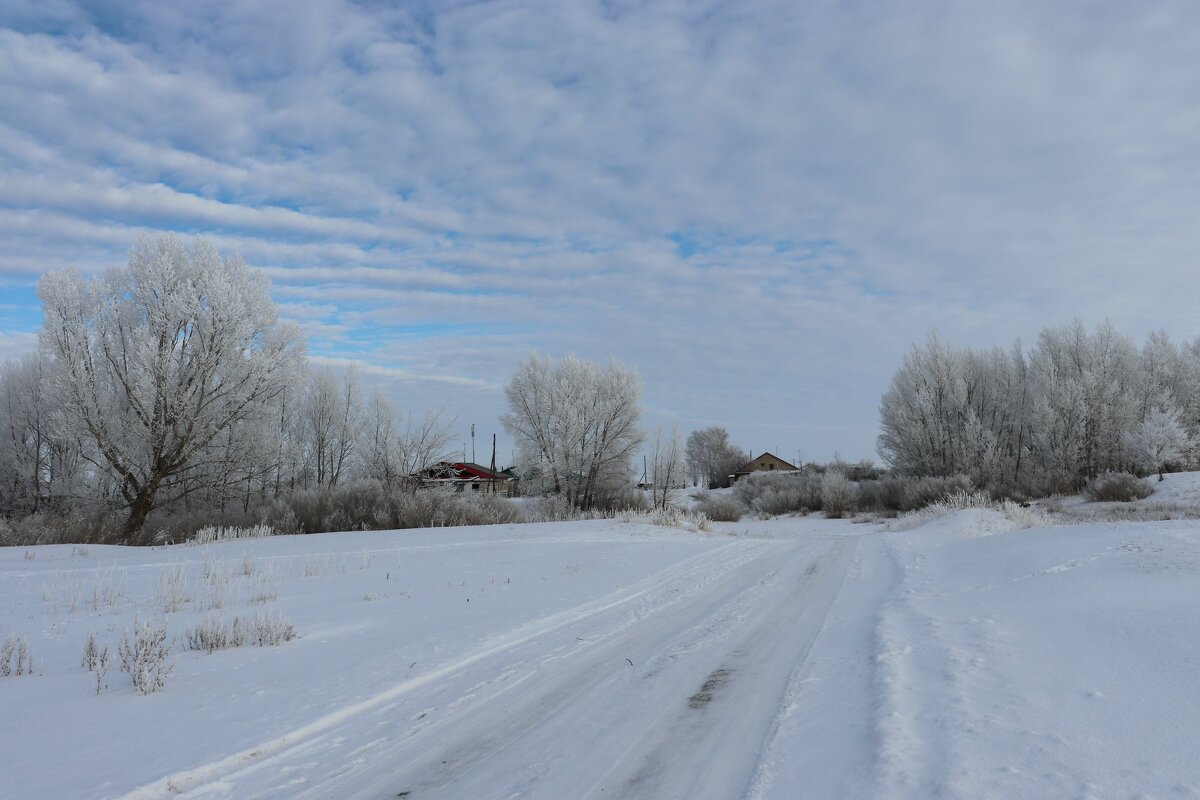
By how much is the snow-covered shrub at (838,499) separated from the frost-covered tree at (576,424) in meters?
11.1

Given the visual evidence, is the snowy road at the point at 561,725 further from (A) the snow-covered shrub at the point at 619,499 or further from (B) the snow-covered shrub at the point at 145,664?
(A) the snow-covered shrub at the point at 619,499

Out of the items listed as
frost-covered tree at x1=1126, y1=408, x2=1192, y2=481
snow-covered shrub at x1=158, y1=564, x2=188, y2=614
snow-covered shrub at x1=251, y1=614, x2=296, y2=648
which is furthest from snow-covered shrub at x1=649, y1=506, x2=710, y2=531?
frost-covered tree at x1=1126, y1=408, x2=1192, y2=481

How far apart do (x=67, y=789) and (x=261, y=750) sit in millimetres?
787

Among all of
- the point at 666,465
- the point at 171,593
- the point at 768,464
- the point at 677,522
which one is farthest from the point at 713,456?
the point at 171,593

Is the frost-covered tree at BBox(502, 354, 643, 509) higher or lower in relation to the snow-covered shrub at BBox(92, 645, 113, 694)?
higher

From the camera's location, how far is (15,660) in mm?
5113

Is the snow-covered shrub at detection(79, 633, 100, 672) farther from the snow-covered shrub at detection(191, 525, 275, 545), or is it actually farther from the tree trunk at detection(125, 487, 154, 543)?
the tree trunk at detection(125, 487, 154, 543)

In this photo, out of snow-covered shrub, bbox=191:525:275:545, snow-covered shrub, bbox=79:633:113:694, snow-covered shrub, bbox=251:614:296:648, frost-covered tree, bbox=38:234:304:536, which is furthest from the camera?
frost-covered tree, bbox=38:234:304:536

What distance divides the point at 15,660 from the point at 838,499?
35.1 meters

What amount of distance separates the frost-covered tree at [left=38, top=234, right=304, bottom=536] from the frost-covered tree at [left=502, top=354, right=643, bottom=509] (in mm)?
16359

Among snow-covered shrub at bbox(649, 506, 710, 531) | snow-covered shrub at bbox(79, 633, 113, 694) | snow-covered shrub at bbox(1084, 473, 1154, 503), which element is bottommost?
snow-covered shrub at bbox(649, 506, 710, 531)

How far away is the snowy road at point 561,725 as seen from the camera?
3.00 metres

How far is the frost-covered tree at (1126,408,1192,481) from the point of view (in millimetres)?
29906

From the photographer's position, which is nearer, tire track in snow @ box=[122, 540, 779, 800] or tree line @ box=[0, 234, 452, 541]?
tire track in snow @ box=[122, 540, 779, 800]
